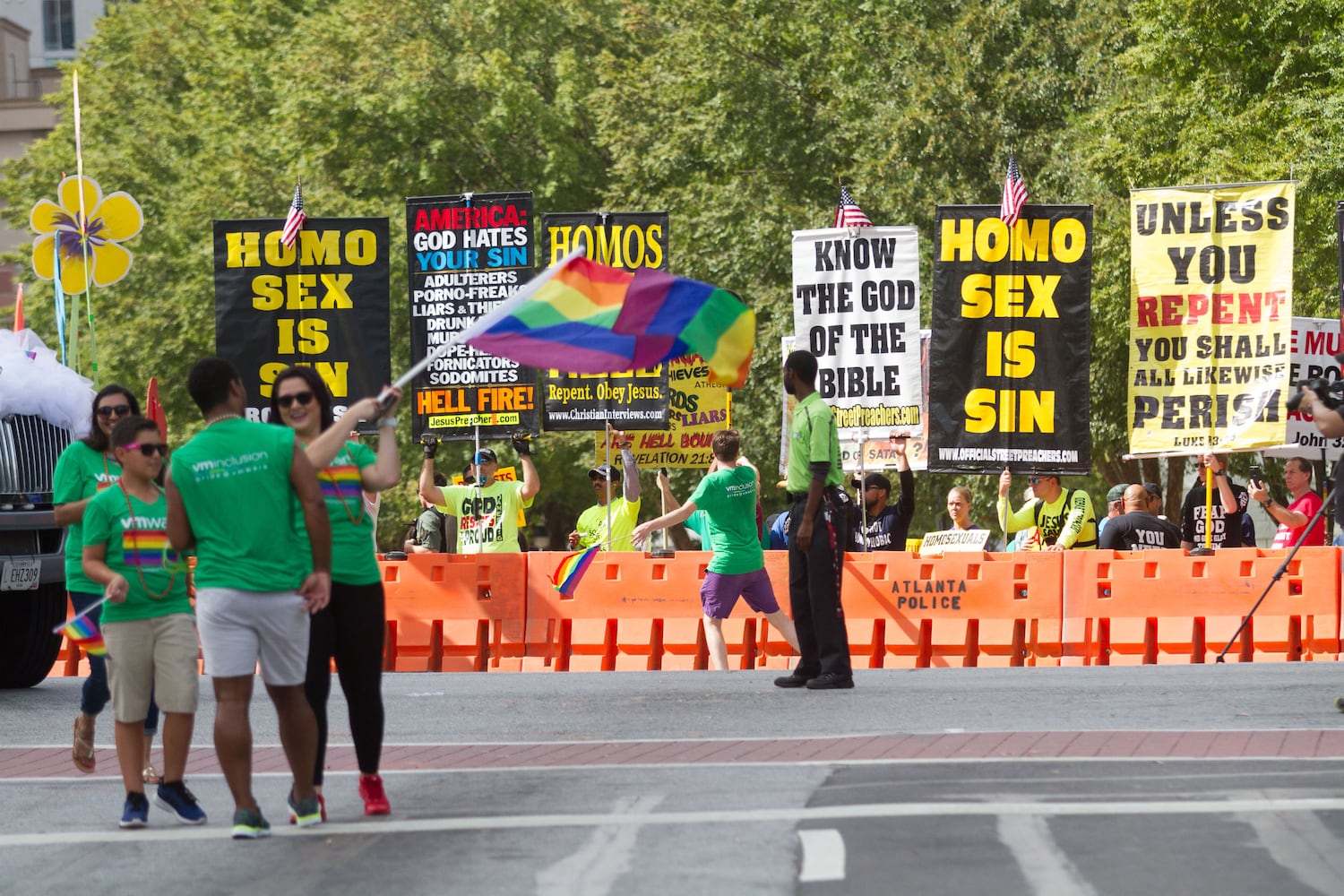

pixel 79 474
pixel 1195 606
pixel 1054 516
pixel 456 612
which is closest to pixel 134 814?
pixel 79 474

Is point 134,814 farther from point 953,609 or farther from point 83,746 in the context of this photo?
point 953,609

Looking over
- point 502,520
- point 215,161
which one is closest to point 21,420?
point 502,520

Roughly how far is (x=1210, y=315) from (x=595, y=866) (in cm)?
1131

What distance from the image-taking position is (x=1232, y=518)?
18078mm

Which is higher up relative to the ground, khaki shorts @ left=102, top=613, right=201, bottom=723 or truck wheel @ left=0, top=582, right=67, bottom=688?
khaki shorts @ left=102, top=613, right=201, bottom=723

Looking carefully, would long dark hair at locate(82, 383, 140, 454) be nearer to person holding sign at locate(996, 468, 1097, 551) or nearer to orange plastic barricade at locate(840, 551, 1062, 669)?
orange plastic barricade at locate(840, 551, 1062, 669)

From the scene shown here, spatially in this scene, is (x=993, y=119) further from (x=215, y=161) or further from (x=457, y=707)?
(x=457, y=707)

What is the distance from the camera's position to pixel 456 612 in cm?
1750

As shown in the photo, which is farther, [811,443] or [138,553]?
[811,443]

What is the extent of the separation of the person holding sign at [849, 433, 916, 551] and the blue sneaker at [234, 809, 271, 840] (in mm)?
10082

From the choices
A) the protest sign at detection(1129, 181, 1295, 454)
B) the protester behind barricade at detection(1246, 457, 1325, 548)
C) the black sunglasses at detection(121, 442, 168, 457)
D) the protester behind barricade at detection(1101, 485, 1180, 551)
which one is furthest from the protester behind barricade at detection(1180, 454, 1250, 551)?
the black sunglasses at detection(121, 442, 168, 457)

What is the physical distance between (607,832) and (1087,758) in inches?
100

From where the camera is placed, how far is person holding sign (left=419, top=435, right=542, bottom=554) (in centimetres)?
1803

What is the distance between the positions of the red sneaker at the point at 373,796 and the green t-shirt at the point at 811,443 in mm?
4665
